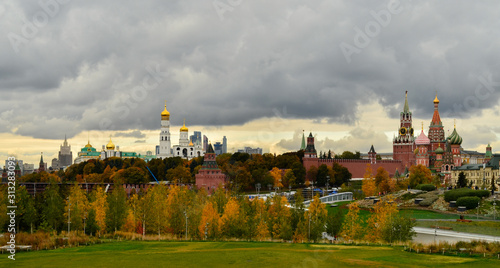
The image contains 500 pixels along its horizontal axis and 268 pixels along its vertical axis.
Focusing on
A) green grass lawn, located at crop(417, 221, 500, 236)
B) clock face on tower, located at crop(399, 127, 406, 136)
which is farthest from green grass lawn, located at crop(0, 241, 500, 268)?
clock face on tower, located at crop(399, 127, 406, 136)

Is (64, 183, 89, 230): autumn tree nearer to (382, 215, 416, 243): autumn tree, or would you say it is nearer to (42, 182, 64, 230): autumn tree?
(42, 182, 64, 230): autumn tree

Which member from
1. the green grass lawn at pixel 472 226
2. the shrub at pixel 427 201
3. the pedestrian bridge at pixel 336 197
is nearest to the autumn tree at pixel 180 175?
the pedestrian bridge at pixel 336 197

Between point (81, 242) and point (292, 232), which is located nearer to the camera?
point (81, 242)

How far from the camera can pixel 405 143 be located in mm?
188500

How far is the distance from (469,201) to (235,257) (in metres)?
50.3

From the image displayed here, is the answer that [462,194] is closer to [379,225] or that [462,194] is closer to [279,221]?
[379,225]

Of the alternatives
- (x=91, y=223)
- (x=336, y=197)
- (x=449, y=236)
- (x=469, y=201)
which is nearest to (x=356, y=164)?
(x=336, y=197)

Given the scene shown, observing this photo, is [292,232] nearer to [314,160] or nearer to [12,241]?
[12,241]

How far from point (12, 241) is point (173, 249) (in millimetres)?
13288

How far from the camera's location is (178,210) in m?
64.2

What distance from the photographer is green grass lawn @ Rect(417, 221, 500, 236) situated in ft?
207

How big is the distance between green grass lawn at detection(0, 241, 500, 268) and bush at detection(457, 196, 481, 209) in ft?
121

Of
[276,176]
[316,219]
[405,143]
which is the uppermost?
A: [405,143]

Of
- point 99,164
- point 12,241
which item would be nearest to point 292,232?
point 12,241
